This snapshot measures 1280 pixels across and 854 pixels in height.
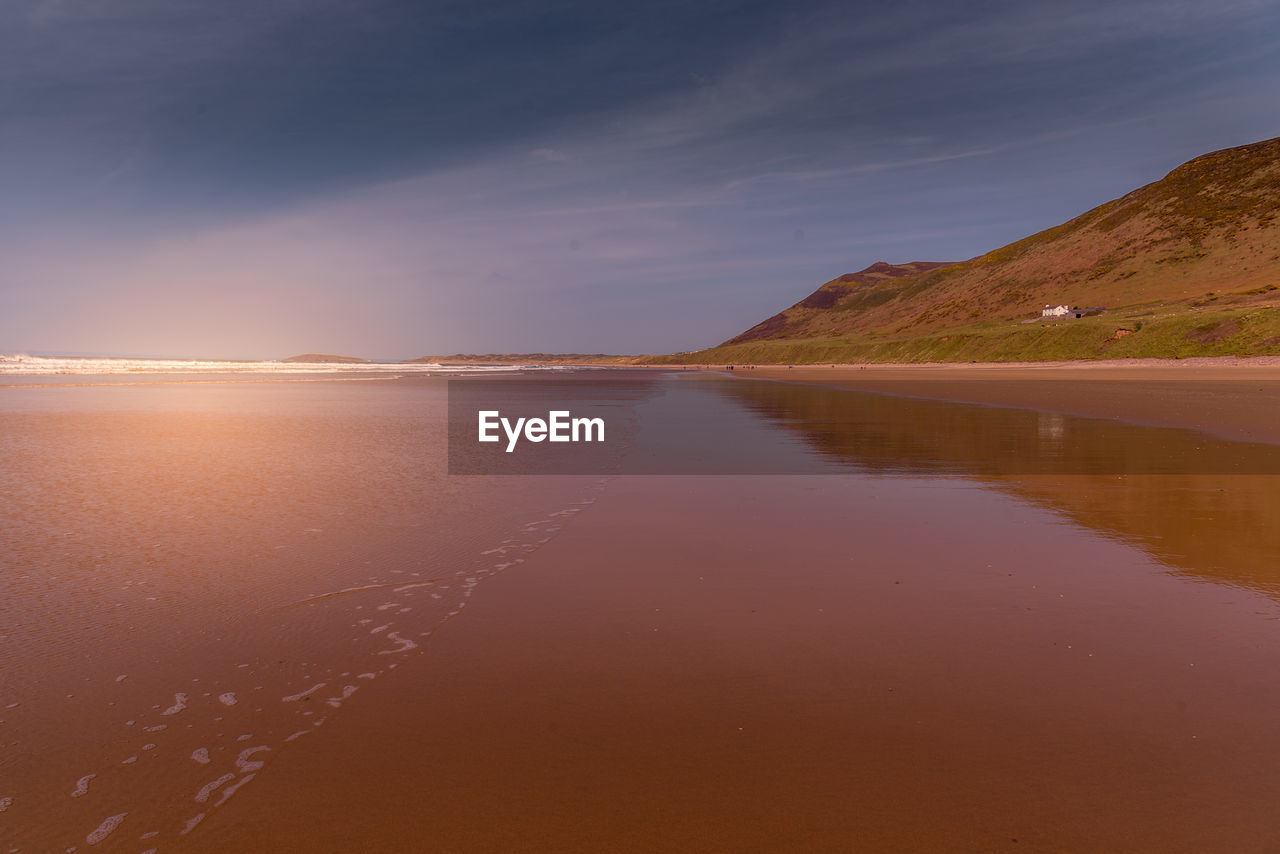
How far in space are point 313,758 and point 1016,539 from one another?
7835mm

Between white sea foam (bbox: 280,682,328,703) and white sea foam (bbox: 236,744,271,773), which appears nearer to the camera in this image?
white sea foam (bbox: 236,744,271,773)

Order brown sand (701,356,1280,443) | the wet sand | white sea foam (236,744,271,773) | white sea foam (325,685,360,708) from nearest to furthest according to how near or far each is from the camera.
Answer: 1. the wet sand
2. white sea foam (236,744,271,773)
3. white sea foam (325,685,360,708)
4. brown sand (701,356,1280,443)

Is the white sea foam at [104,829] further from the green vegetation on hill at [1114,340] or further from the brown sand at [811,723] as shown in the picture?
the green vegetation on hill at [1114,340]

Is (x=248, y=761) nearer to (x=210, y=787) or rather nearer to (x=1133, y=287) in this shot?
(x=210, y=787)

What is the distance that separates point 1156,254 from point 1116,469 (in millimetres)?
143490

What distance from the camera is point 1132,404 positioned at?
2783cm

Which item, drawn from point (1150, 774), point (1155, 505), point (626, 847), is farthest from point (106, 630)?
point (1155, 505)

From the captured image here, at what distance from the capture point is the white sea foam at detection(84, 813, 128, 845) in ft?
10.1

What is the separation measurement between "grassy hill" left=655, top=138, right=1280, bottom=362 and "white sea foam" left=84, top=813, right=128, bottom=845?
216 feet

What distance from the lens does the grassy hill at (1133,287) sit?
207ft

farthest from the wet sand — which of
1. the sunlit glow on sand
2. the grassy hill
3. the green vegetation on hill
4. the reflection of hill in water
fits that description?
the sunlit glow on sand

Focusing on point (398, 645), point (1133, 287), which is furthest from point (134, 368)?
point (1133, 287)

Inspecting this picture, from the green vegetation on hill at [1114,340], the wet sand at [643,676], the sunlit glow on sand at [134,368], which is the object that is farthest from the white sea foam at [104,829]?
the sunlit glow on sand at [134,368]

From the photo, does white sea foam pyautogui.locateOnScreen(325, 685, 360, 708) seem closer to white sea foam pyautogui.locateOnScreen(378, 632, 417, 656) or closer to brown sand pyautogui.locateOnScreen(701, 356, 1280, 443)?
white sea foam pyautogui.locateOnScreen(378, 632, 417, 656)
